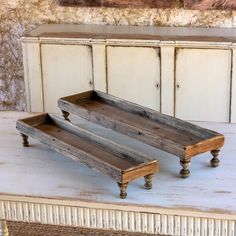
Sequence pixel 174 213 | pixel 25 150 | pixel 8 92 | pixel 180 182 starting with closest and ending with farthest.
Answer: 1. pixel 174 213
2. pixel 180 182
3. pixel 25 150
4. pixel 8 92

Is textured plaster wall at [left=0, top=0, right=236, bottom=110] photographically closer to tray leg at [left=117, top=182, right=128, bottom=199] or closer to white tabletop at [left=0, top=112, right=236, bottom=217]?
white tabletop at [left=0, top=112, right=236, bottom=217]

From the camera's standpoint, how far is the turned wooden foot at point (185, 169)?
→ 1969 mm

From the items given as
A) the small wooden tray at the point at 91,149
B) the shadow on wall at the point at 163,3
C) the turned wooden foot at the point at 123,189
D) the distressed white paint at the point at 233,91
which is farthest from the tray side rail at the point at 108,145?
the shadow on wall at the point at 163,3

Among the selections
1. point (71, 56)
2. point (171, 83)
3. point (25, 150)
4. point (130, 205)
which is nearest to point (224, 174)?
point (130, 205)

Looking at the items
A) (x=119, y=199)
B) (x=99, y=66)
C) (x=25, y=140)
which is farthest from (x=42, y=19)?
(x=119, y=199)

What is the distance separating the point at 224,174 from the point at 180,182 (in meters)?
0.15

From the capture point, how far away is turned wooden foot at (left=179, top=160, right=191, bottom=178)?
1.97 meters

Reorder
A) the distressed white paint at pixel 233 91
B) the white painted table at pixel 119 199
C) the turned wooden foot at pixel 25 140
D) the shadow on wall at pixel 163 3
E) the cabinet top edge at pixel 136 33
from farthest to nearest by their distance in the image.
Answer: the shadow on wall at pixel 163 3, the cabinet top edge at pixel 136 33, the distressed white paint at pixel 233 91, the turned wooden foot at pixel 25 140, the white painted table at pixel 119 199

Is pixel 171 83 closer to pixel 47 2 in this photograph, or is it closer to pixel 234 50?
pixel 234 50

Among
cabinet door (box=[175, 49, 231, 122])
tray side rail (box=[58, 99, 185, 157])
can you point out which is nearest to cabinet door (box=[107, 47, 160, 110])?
cabinet door (box=[175, 49, 231, 122])

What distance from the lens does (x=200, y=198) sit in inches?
73.5

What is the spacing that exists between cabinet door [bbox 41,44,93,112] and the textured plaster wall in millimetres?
354

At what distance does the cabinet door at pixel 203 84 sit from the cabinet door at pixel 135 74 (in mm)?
109

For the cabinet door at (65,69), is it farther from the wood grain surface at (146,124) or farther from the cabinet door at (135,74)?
the wood grain surface at (146,124)
